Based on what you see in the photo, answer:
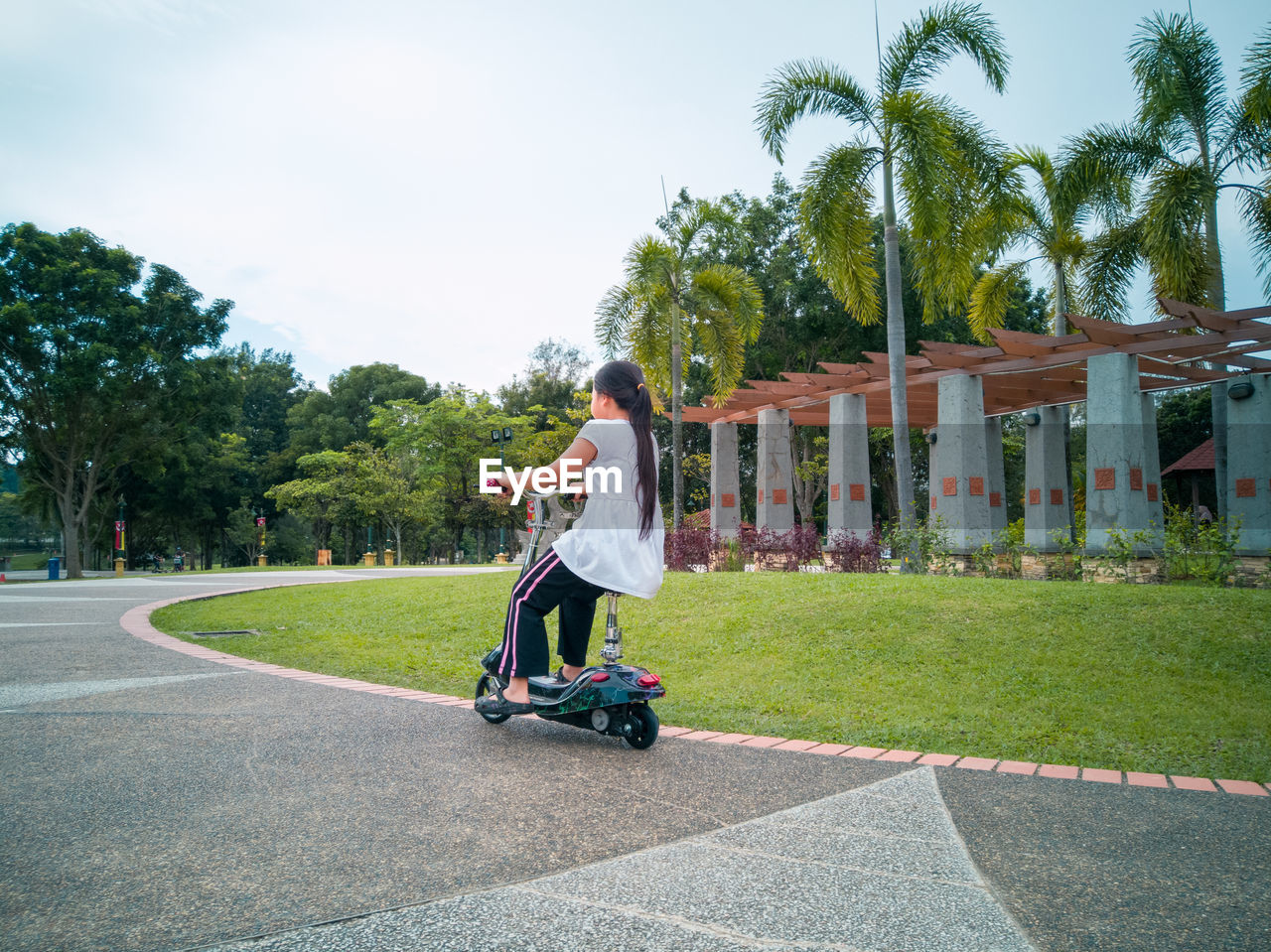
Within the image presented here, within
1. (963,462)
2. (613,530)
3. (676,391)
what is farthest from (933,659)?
(676,391)

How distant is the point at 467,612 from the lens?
9711mm

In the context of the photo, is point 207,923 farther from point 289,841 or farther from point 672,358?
point 672,358

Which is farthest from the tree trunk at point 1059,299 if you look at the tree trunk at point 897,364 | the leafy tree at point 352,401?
the leafy tree at point 352,401

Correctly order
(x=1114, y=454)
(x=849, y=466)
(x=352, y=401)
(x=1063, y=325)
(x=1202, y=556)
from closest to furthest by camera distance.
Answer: (x=1202, y=556) → (x=1114, y=454) → (x=849, y=466) → (x=1063, y=325) → (x=352, y=401)

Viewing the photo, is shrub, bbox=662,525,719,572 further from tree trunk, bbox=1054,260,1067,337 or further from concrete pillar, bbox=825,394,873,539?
tree trunk, bbox=1054,260,1067,337

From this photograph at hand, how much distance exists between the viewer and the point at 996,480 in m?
18.7

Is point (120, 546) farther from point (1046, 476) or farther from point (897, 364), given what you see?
point (1046, 476)

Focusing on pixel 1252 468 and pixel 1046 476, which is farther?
pixel 1046 476

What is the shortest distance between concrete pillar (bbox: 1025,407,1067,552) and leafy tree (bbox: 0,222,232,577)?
2671cm

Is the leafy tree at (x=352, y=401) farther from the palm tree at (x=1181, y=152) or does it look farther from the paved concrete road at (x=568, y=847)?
the paved concrete road at (x=568, y=847)

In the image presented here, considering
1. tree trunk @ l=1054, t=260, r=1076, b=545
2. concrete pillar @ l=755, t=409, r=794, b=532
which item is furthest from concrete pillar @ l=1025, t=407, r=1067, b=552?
concrete pillar @ l=755, t=409, r=794, b=532

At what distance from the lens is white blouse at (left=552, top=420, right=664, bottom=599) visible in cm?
398

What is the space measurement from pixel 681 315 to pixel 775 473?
4.01 m

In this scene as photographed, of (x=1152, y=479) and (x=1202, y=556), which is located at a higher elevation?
(x=1152, y=479)
